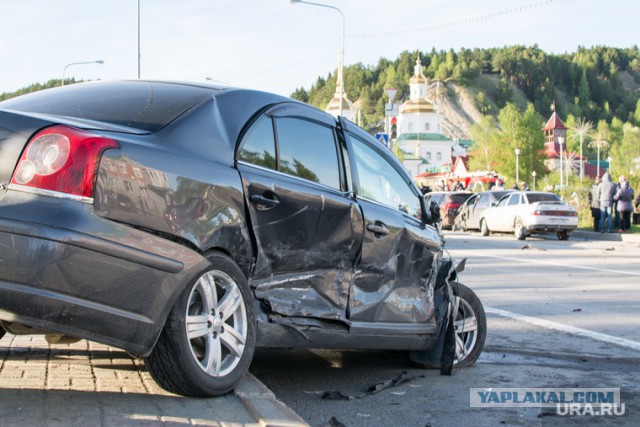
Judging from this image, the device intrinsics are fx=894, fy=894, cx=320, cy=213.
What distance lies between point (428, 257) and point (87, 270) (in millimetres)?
2834

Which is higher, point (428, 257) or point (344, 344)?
point (428, 257)

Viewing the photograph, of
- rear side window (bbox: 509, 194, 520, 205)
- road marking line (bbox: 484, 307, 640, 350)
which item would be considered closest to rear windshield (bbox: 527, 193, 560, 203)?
rear side window (bbox: 509, 194, 520, 205)

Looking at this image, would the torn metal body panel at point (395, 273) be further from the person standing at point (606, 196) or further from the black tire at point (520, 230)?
the person standing at point (606, 196)

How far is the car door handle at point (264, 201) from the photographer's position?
4406mm

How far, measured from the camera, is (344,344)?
196 inches

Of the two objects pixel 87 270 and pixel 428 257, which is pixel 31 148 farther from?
pixel 428 257

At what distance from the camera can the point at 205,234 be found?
13.3 ft

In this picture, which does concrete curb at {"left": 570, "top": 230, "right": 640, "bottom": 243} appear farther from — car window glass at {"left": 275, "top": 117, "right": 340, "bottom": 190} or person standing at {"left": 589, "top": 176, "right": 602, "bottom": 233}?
car window glass at {"left": 275, "top": 117, "right": 340, "bottom": 190}

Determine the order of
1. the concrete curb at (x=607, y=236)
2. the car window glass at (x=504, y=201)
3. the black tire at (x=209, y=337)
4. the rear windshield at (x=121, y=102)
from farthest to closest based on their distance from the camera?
the car window glass at (x=504, y=201), the concrete curb at (x=607, y=236), the rear windshield at (x=121, y=102), the black tire at (x=209, y=337)

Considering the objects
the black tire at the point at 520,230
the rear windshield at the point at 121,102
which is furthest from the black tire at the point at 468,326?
the black tire at the point at 520,230

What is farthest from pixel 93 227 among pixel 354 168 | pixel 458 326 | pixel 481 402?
pixel 458 326

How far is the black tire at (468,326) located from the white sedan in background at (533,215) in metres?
20.4

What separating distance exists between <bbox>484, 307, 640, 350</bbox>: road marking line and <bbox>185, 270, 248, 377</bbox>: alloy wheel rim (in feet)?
12.9

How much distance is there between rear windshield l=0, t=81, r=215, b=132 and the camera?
430cm
